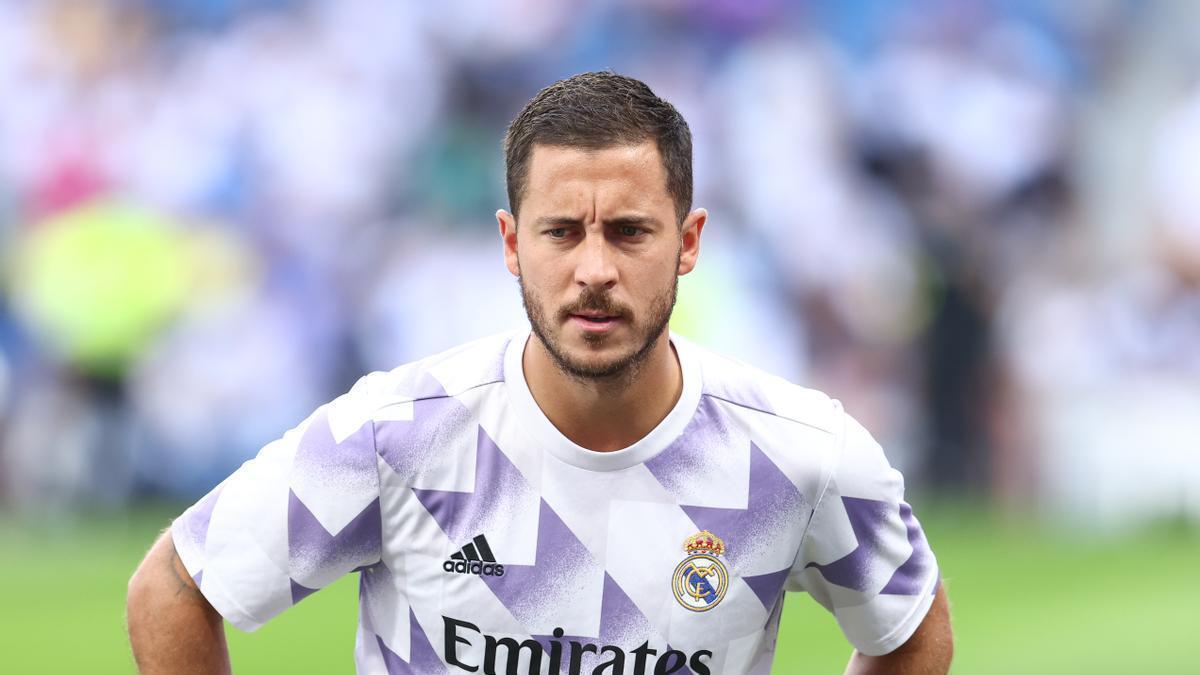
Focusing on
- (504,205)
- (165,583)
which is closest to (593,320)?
(165,583)

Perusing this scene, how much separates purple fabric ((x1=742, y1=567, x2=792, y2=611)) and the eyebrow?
809 mm

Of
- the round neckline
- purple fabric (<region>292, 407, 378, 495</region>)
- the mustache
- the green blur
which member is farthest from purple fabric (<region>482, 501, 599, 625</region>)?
the green blur

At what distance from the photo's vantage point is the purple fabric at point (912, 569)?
12.7 feet

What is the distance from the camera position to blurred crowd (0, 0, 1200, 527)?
12648 millimetres

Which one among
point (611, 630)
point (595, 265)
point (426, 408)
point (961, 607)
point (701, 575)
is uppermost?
point (595, 265)

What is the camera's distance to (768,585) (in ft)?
12.4

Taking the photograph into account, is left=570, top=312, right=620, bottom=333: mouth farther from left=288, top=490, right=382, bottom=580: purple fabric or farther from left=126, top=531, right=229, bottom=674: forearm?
left=126, top=531, right=229, bottom=674: forearm

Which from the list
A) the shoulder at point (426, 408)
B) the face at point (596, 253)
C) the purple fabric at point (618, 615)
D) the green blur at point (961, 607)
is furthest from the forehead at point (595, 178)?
the green blur at point (961, 607)

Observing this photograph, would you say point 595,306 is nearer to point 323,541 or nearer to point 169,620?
point 323,541

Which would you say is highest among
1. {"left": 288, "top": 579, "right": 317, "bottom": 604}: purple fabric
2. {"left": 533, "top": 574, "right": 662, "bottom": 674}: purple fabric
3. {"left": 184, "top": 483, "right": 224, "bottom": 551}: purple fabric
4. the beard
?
the beard

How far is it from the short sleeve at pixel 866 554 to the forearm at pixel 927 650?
0.13 feet

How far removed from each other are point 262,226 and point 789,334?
3.97 meters

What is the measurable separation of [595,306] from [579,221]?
172 millimetres

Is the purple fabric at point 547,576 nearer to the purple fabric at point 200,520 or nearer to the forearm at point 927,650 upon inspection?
the purple fabric at point 200,520
